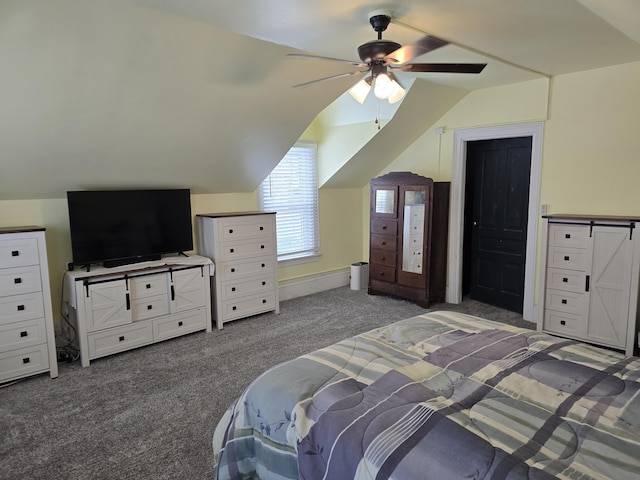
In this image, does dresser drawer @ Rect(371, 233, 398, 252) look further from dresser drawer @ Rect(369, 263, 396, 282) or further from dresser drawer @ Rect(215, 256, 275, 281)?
dresser drawer @ Rect(215, 256, 275, 281)

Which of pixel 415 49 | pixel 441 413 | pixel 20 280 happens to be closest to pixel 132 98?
pixel 20 280

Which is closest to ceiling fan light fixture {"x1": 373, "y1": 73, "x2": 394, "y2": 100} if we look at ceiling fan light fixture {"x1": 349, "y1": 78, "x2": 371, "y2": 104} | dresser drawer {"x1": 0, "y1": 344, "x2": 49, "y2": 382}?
ceiling fan light fixture {"x1": 349, "y1": 78, "x2": 371, "y2": 104}

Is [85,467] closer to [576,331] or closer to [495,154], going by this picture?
[576,331]

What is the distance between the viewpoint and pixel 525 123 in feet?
14.2

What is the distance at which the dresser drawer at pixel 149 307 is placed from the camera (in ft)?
12.3

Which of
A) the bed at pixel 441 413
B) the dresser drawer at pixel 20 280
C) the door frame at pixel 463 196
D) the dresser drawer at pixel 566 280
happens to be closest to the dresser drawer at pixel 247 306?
the dresser drawer at pixel 20 280

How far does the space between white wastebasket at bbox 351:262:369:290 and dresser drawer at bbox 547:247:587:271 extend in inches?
97.5

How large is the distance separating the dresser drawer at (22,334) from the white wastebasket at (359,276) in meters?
3.69

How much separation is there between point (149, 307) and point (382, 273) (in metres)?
2.84

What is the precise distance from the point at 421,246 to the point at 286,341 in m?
2.02

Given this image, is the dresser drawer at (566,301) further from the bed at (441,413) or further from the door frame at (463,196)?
the bed at (441,413)

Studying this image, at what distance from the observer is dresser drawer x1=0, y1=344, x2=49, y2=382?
10.3 ft

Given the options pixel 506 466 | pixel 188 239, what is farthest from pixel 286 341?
pixel 506 466

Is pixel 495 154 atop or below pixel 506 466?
atop
